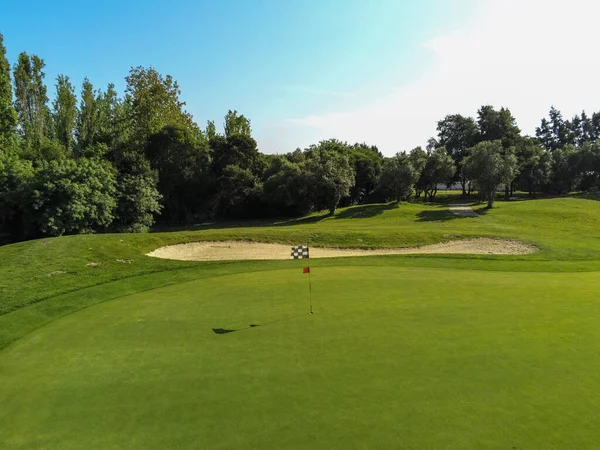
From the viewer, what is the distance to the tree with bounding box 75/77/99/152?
159 feet

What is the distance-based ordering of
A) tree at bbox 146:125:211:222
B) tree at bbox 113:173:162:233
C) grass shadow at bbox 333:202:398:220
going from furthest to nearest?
tree at bbox 146:125:211:222 < grass shadow at bbox 333:202:398:220 < tree at bbox 113:173:162:233

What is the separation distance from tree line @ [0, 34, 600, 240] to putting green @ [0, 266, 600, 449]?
2160 cm

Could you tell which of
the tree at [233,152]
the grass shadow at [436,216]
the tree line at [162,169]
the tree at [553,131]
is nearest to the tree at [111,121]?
the tree line at [162,169]

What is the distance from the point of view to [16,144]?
38.2 metres

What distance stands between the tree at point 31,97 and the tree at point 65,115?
5.05ft

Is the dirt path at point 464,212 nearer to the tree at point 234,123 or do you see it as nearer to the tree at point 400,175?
the tree at point 400,175

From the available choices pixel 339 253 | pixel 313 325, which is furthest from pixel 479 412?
pixel 339 253

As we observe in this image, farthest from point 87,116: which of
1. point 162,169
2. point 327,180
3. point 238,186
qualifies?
point 327,180

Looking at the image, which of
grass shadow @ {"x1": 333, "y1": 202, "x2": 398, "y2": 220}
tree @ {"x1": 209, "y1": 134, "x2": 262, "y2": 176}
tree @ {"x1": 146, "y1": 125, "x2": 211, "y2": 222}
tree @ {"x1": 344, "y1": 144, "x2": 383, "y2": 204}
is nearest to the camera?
grass shadow @ {"x1": 333, "y1": 202, "x2": 398, "y2": 220}

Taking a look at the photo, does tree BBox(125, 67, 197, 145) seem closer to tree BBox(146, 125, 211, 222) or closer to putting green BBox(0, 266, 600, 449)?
tree BBox(146, 125, 211, 222)

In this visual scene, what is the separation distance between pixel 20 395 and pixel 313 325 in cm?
490

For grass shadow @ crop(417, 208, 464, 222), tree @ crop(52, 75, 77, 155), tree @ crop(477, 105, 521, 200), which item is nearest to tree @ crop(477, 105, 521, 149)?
tree @ crop(477, 105, 521, 200)

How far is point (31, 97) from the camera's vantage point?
Result: 47938 millimetres

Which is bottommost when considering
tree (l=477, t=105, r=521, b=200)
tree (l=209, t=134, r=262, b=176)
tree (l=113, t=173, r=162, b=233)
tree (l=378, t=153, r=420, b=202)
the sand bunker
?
the sand bunker
